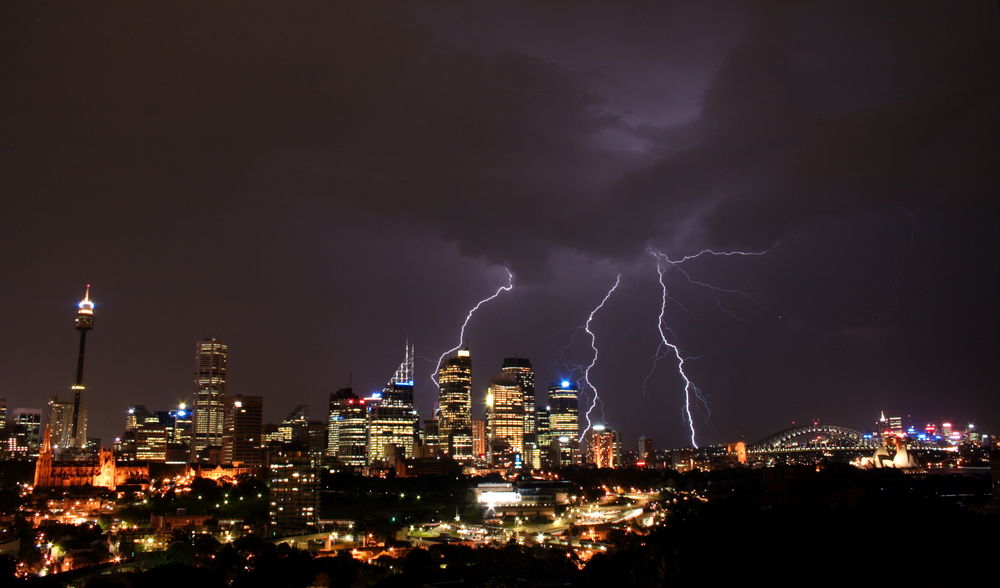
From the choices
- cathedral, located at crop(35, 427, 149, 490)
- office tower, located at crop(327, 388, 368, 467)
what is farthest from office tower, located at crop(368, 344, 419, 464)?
cathedral, located at crop(35, 427, 149, 490)

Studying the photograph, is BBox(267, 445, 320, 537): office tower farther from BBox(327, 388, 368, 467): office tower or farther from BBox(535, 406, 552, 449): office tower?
BBox(535, 406, 552, 449): office tower

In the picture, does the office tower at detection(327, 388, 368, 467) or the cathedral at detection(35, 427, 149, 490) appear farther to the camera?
the office tower at detection(327, 388, 368, 467)

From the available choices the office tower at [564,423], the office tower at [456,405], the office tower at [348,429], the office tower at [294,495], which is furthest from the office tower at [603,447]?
the office tower at [294,495]

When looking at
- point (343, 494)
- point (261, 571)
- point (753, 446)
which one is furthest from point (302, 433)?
point (261, 571)

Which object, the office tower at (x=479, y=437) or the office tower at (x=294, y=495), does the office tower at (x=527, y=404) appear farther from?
the office tower at (x=294, y=495)

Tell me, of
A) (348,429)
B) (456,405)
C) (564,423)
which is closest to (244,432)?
(348,429)

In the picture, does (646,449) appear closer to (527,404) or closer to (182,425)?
(527,404)

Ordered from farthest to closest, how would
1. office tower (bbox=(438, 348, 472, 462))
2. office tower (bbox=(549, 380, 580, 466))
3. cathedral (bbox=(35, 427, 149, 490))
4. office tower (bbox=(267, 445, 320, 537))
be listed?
office tower (bbox=(549, 380, 580, 466)), office tower (bbox=(438, 348, 472, 462)), cathedral (bbox=(35, 427, 149, 490)), office tower (bbox=(267, 445, 320, 537))
